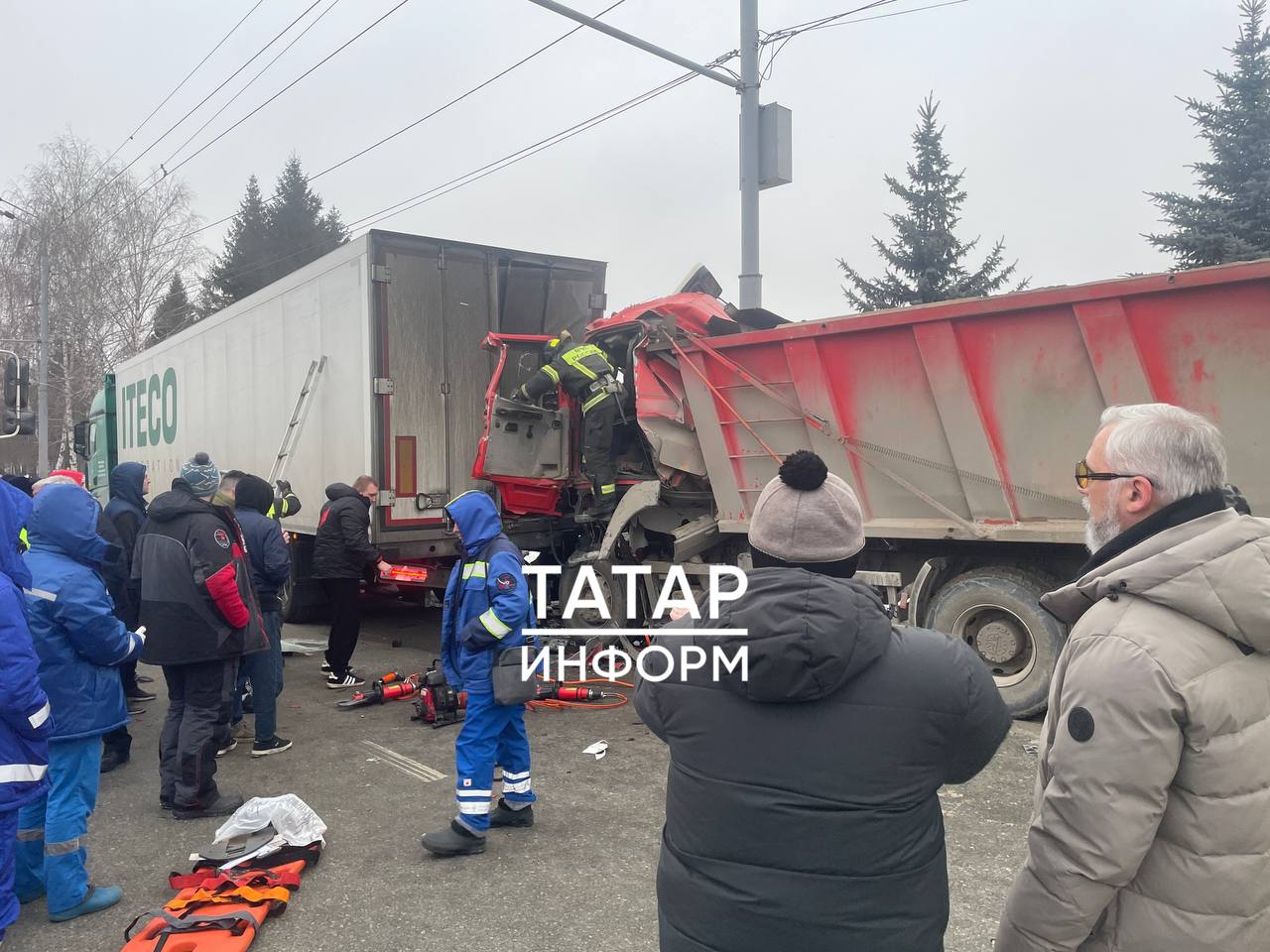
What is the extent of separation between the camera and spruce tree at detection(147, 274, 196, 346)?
33934 mm

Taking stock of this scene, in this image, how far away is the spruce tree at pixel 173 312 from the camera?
111ft

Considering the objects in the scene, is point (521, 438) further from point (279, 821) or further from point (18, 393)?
point (279, 821)

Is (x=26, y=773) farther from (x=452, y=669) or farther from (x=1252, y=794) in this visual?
(x=1252, y=794)

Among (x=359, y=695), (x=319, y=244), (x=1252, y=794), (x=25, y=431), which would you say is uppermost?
(x=319, y=244)

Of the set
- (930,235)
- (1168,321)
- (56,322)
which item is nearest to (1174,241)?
(930,235)

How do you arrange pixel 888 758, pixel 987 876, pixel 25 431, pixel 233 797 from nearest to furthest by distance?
pixel 888 758 → pixel 987 876 → pixel 233 797 → pixel 25 431

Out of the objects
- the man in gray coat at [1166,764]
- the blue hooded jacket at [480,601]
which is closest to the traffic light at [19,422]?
the blue hooded jacket at [480,601]

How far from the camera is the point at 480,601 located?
407 centimetres

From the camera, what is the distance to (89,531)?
12.8ft

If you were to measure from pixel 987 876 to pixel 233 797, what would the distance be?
11.7ft

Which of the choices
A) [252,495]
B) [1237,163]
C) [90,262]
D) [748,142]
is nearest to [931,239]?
[1237,163]

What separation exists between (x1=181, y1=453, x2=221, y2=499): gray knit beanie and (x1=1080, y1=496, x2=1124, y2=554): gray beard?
4227 mm

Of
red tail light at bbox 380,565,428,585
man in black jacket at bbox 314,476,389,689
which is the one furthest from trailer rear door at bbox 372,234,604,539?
man in black jacket at bbox 314,476,389,689

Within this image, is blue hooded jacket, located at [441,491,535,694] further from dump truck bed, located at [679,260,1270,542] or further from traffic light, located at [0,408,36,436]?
traffic light, located at [0,408,36,436]
